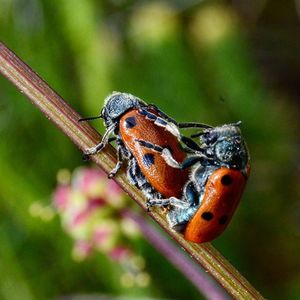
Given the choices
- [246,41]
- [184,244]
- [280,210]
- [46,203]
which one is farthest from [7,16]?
[184,244]

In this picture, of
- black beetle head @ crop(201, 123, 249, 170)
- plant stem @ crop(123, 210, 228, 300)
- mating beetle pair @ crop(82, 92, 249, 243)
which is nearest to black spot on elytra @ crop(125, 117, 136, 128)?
mating beetle pair @ crop(82, 92, 249, 243)

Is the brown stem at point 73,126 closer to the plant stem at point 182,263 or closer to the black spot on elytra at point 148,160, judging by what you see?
the black spot on elytra at point 148,160

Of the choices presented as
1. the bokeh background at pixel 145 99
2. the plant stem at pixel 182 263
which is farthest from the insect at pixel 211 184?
the bokeh background at pixel 145 99

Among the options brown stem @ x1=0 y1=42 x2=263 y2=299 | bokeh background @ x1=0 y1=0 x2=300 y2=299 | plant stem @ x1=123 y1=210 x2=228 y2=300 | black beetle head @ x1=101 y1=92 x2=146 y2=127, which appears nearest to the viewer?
brown stem @ x1=0 y1=42 x2=263 y2=299

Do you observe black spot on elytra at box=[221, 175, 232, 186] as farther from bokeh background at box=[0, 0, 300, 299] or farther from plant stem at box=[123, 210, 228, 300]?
bokeh background at box=[0, 0, 300, 299]

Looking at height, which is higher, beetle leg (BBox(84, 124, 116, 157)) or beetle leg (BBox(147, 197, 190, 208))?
beetle leg (BBox(84, 124, 116, 157))

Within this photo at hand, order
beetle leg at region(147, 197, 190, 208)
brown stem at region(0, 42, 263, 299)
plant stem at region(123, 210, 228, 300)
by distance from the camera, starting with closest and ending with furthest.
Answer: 1. brown stem at region(0, 42, 263, 299)
2. beetle leg at region(147, 197, 190, 208)
3. plant stem at region(123, 210, 228, 300)
